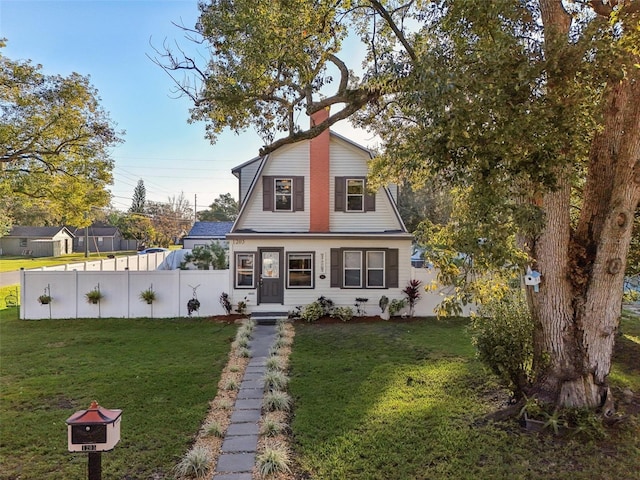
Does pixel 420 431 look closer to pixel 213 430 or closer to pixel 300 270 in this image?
pixel 213 430

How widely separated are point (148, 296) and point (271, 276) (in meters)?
4.03

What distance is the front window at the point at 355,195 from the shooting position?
12.8 meters

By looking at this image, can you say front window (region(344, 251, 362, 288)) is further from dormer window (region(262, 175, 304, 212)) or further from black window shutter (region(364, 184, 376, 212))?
dormer window (region(262, 175, 304, 212))

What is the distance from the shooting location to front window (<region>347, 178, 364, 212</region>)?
504 inches

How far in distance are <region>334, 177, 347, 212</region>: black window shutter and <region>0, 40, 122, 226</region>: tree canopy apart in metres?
7.76

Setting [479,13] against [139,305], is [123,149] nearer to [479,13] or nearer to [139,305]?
[139,305]

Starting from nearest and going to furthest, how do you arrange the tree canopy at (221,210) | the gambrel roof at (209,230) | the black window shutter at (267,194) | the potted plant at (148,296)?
the potted plant at (148,296), the black window shutter at (267,194), the gambrel roof at (209,230), the tree canopy at (221,210)

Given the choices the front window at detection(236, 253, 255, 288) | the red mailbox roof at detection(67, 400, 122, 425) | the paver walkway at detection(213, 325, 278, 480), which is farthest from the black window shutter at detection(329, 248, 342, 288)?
the red mailbox roof at detection(67, 400, 122, 425)

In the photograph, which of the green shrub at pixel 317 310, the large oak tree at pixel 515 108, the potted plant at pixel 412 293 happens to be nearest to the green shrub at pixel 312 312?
the green shrub at pixel 317 310

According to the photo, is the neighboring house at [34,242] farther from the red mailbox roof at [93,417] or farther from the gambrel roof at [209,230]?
the red mailbox roof at [93,417]

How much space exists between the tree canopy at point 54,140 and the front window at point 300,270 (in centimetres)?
728

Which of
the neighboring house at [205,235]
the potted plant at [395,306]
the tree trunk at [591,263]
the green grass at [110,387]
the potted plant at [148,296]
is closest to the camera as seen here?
the green grass at [110,387]

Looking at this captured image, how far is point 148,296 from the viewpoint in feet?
38.8

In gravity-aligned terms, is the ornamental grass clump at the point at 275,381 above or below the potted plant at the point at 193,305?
below
